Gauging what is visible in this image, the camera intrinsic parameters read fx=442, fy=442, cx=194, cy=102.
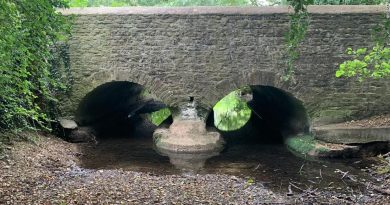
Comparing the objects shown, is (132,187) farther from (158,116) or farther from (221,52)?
(158,116)

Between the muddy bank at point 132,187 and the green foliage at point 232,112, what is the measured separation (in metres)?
9.86

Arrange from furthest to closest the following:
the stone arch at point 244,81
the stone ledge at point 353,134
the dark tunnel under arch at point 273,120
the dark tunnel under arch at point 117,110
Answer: the dark tunnel under arch at point 117,110 < the dark tunnel under arch at point 273,120 < the stone arch at point 244,81 < the stone ledge at point 353,134

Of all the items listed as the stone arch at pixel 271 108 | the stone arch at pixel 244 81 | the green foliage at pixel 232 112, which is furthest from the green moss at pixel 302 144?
the green foliage at pixel 232 112

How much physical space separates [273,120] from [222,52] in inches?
215

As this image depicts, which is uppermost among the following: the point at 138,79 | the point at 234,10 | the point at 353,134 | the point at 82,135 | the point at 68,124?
the point at 234,10

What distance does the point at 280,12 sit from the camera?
11.0 m

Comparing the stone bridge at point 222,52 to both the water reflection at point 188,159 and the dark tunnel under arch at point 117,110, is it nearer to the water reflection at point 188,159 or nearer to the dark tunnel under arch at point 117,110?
the dark tunnel under arch at point 117,110

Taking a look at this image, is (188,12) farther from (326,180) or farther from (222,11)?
(326,180)

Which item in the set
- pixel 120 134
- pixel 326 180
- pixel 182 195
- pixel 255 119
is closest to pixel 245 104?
pixel 255 119

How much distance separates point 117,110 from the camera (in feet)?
55.9

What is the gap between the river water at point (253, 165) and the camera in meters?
8.37

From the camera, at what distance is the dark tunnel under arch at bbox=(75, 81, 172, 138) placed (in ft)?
42.0

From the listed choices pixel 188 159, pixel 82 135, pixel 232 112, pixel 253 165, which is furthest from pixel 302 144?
pixel 232 112

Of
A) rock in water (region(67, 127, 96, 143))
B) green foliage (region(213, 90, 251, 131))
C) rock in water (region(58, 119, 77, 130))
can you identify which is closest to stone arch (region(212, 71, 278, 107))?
rock in water (region(67, 127, 96, 143))
